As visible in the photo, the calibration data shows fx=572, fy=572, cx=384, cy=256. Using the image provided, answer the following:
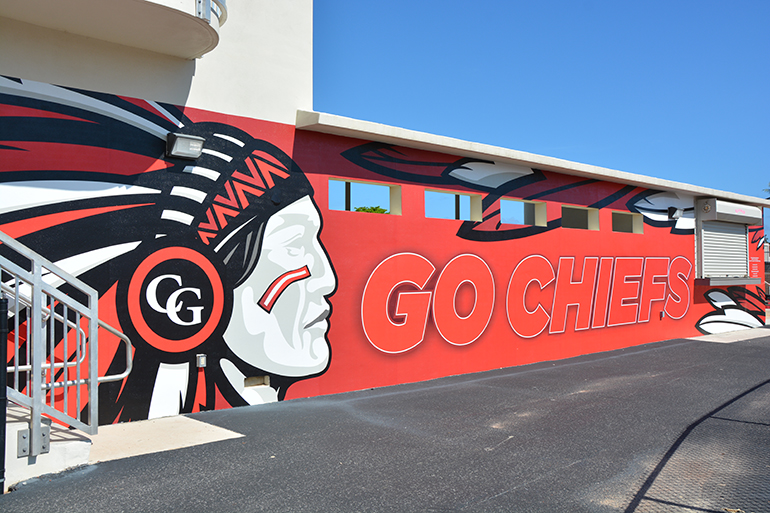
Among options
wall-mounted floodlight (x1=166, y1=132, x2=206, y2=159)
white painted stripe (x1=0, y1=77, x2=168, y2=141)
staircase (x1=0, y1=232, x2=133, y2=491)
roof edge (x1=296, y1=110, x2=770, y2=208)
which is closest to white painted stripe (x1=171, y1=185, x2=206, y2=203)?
wall-mounted floodlight (x1=166, y1=132, x2=206, y2=159)

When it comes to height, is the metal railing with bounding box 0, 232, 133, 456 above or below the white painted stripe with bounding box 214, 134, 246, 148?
below

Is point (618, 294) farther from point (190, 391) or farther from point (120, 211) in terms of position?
point (120, 211)

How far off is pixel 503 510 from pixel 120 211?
523 cm

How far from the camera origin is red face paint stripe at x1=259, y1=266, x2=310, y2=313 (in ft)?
25.6

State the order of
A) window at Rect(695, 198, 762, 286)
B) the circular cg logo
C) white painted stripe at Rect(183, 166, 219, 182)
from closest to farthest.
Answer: the circular cg logo
white painted stripe at Rect(183, 166, 219, 182)
window at Rect(695, 198, 762, 286)

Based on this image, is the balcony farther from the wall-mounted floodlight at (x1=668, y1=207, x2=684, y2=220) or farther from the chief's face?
the wall-mounted floodlight at (x1=668, y1=207, x2=684, y2=220)

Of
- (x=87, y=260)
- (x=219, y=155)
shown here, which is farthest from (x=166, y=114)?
(x=87, y=260)

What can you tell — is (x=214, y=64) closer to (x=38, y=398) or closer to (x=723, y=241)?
(x=38, y=398)

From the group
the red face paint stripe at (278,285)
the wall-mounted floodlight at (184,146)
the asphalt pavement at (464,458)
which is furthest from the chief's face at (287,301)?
the wall-mounted floodlight at (184,146)

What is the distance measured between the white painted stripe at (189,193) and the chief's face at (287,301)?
99cm

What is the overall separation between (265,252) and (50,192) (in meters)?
2.65

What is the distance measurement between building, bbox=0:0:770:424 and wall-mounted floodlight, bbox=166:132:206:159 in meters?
0.02

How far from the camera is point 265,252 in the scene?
7812mm

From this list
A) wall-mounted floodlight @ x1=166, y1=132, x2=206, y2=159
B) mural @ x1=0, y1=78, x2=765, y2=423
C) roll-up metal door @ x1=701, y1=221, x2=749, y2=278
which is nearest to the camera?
mural @ x1=0, y1=78, x2=765, y2=423
